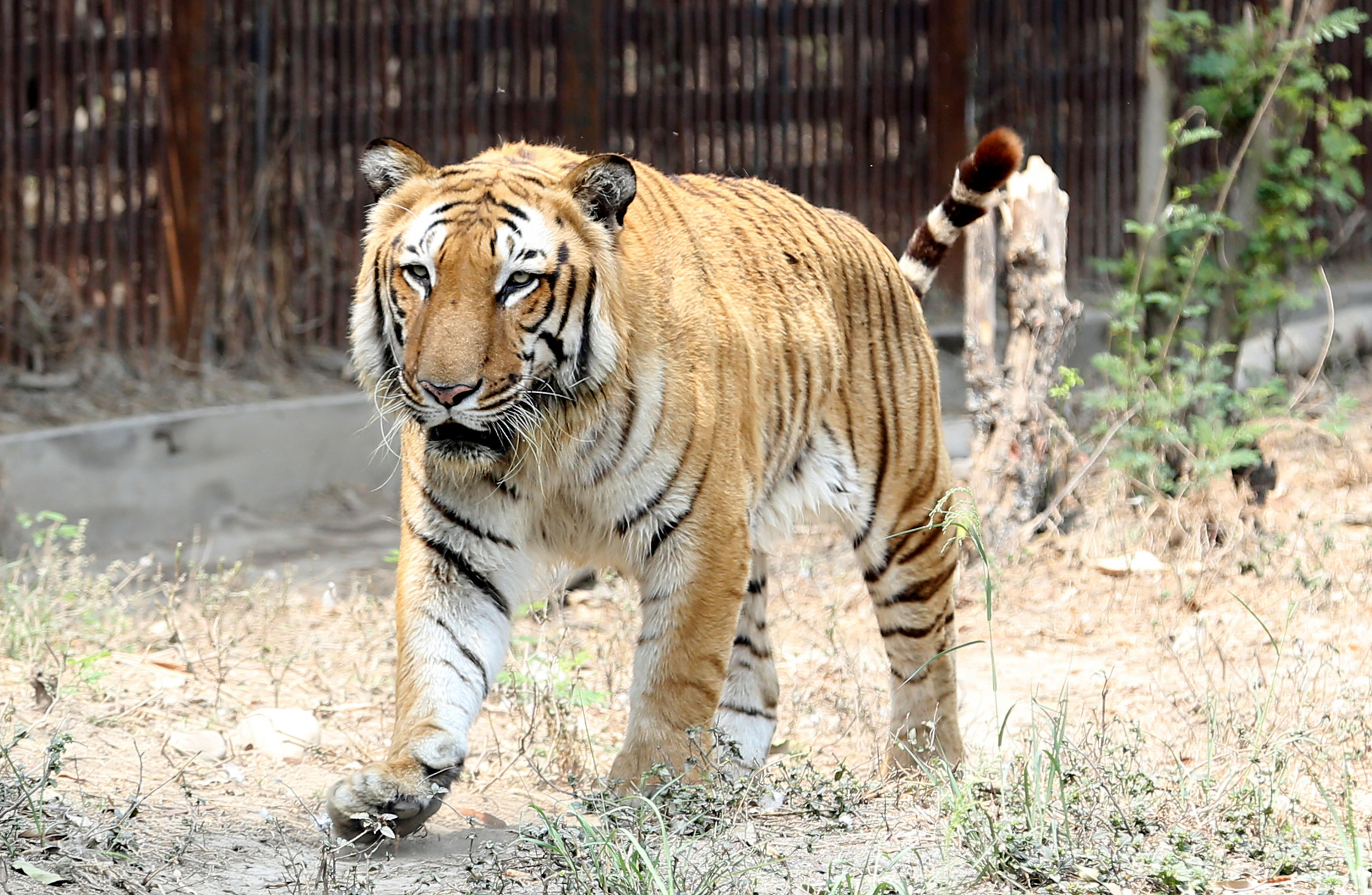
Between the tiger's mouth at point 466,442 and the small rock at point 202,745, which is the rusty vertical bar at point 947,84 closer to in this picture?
the small rock at point 202,745

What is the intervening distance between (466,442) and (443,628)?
0.40 meters

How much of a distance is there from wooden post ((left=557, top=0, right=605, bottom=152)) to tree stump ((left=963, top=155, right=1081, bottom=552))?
334 cm

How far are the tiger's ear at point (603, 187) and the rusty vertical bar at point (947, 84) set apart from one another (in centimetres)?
646

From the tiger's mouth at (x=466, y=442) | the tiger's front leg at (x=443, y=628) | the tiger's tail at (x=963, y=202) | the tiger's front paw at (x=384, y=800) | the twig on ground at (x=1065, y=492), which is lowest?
the twig on ground at (x=1065, y=492)

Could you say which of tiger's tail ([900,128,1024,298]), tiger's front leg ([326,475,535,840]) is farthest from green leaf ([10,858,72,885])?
tiger's tail ([900,128,1024,298])

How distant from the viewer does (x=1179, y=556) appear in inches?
225

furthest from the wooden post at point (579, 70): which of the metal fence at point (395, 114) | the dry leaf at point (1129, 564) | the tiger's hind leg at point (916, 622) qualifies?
the tiger's hind leg at point (916, 622)

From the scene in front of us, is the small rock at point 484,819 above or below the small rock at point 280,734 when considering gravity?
above

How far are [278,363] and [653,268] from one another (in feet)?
18.0

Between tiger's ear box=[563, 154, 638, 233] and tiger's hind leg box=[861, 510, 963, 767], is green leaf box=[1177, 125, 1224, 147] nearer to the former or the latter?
tiger's hind leg box=[861, 510, 963, 767]

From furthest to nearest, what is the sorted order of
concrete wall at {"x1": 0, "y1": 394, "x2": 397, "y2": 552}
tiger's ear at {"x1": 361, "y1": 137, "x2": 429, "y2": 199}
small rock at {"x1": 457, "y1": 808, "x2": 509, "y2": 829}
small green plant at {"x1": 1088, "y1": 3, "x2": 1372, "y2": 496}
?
concrete wall at {"x1": 0, "y1": 394, "x2": 397, "y2": 552} < small green plant at {"x1": 1088, "y1": 3, "x2": 1372, "y2": 496} < small rock at {"x1": 457, "y1": 808, "x2": 509, "y2": 829} < tiger's ear at {"x1": 361, "y1": 137, "x2": 429, "y2": 199}

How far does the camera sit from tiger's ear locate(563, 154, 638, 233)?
3160mm

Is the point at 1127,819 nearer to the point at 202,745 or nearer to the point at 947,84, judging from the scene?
the point at 202,745

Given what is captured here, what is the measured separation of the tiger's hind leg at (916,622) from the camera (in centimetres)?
408
